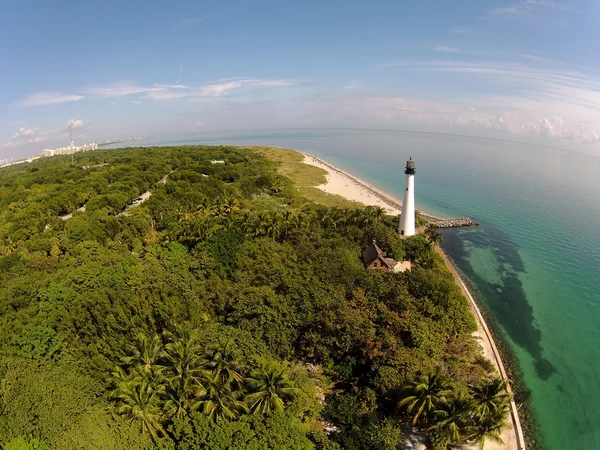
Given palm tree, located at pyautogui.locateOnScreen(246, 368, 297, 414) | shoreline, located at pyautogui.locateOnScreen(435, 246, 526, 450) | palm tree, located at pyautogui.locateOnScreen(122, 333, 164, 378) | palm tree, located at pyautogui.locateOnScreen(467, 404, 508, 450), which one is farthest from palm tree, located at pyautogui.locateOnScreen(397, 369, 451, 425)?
palm tree, located at pyautogui.locateOnScreen(122, 333, 164, 378)

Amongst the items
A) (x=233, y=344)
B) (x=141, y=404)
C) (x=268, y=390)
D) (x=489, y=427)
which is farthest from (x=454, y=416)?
(x=141, y=404)

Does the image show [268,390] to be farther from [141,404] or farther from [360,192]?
[360,192]

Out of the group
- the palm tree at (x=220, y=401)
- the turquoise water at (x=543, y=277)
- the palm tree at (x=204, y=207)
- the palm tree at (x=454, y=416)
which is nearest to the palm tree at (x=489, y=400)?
the palm tree at (x=454, y=416)

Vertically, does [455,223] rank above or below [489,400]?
above

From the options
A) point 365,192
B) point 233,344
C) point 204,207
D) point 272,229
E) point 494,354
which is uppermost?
point 204,207

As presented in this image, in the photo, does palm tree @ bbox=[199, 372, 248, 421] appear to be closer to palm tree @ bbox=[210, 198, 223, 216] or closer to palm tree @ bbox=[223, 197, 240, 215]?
palm tree @ bbox=[210, 198, 223, 216]

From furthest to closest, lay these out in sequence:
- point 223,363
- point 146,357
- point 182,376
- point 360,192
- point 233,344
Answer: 1. point 360,192
2. point 233,344
3. point 146,357
4. point 223,363
5. point 182,376

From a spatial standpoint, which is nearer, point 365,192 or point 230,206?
point 230,206

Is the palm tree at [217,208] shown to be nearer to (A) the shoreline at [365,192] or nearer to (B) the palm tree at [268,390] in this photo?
(A) the shoreline at [365,192]
